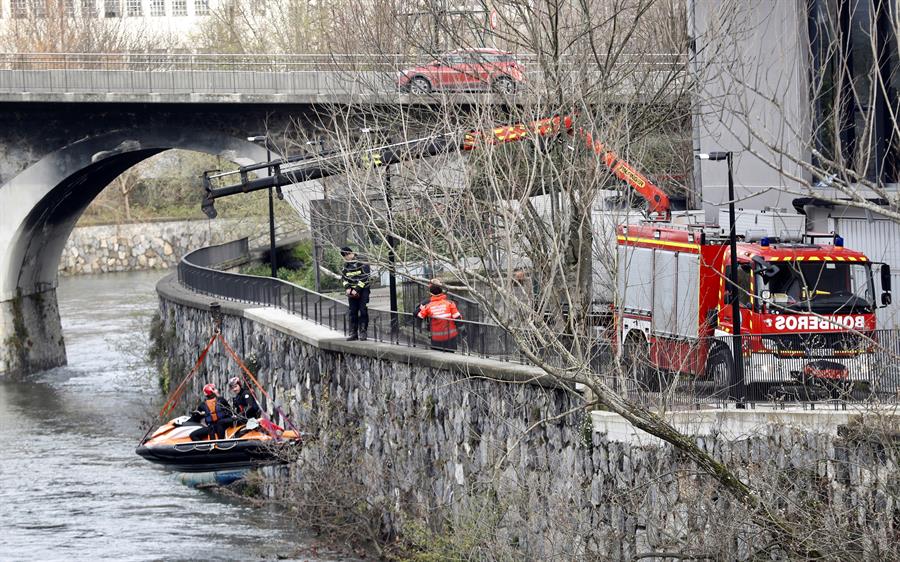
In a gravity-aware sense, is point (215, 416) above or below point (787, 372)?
below

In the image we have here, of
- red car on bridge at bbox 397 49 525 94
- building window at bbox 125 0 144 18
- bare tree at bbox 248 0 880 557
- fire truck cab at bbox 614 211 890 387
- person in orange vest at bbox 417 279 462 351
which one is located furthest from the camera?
building window at bbox 125 0 144 18

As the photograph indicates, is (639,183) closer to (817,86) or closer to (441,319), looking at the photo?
(817,86)

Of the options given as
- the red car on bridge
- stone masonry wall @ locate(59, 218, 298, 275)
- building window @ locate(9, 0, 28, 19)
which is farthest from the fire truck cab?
building window @ locate(9, 0, 28, 19)

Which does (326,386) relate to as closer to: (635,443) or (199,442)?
(199,442)

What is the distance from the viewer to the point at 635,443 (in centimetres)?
1714

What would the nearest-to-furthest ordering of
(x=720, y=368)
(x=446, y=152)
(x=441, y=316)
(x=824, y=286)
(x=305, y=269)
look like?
(x=720, y=368), (x=824, y=286), (x=446, y=152), (x=441, y=316), (x=305, y=269)

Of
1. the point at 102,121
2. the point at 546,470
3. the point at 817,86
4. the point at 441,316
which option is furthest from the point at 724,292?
the point at 102,121

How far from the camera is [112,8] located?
8212cm

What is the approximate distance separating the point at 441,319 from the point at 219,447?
4.61m

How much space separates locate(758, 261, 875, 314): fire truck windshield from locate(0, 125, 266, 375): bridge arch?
65.7 ft

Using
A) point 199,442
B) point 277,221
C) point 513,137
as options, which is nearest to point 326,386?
point 199,442

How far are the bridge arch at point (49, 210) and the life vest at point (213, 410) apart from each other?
13380mm

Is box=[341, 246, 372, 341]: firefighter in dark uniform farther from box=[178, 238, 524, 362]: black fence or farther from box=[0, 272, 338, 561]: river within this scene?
box=[0, 272, 338, 561]: river

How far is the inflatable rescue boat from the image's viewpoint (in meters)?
23.8
